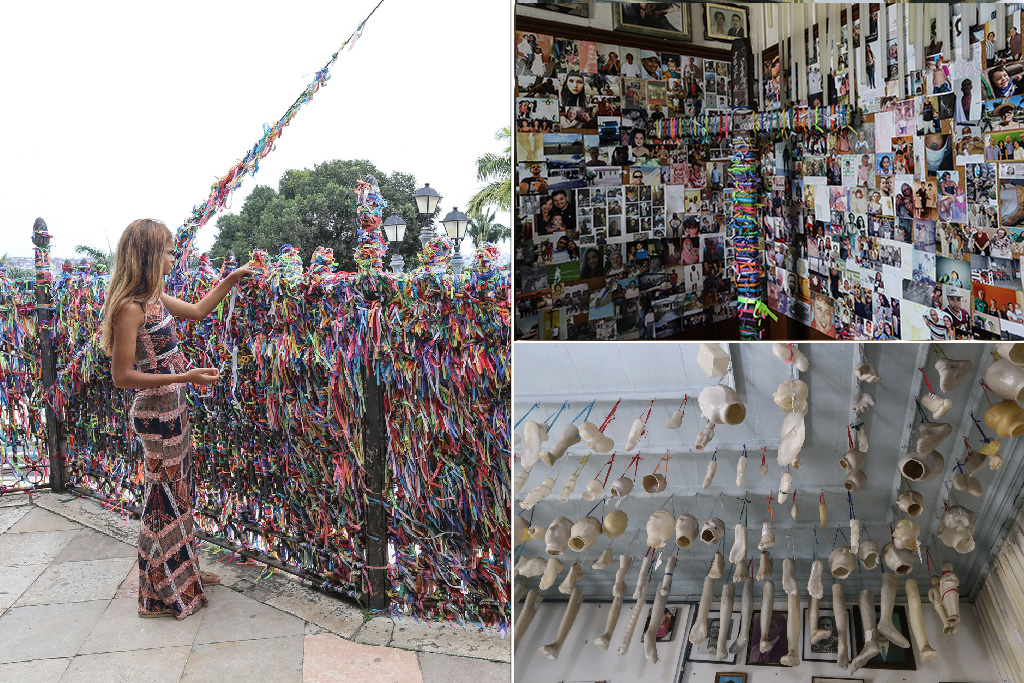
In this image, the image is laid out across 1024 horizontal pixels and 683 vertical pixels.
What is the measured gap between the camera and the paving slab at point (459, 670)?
204 centimetres

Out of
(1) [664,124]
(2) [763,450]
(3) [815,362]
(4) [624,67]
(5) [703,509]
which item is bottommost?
(5) [703,509]

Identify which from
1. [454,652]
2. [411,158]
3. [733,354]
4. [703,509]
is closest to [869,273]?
[733,354]

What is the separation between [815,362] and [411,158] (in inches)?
86.2

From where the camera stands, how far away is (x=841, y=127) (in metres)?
1.71

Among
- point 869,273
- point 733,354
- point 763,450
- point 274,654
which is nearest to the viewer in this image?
point 733,354

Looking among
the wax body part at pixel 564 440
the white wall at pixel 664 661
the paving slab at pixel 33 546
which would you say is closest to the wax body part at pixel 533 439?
the wax body part at pixel 564 440

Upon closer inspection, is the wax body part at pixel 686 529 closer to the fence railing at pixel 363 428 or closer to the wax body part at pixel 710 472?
the wax body part at pixel 710 472

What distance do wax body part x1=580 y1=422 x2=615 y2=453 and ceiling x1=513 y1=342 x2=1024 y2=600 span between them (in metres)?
0.03

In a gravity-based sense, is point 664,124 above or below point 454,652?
above

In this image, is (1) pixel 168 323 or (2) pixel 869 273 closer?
(2) pixel 869 273

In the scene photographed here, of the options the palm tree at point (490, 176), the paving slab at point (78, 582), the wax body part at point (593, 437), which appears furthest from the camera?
the palm tree at point (490, 176)

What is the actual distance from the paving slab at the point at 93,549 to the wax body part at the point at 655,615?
1704 mm

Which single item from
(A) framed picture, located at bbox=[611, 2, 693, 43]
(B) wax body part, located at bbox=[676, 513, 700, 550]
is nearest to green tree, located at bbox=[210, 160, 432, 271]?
(A) framed picture, located at bbox=[611, 2, 693, 43]

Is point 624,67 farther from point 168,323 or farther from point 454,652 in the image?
point 454,652
